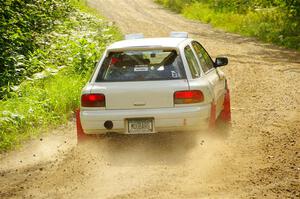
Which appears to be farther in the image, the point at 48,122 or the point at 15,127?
the point at 48,122

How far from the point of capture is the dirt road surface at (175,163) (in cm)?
648

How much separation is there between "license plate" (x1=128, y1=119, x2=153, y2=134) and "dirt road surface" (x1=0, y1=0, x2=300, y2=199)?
0.41 m

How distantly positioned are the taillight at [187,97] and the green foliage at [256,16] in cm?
1500

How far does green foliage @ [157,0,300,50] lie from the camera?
23719 mm

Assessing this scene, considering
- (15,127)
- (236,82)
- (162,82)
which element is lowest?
(236,82)

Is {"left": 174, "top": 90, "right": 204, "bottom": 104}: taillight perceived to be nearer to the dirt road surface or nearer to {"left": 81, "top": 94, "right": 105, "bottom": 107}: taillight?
the dirt road surface

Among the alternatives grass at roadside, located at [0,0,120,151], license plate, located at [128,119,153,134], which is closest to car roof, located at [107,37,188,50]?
license plate, located at [128,119,153,134]

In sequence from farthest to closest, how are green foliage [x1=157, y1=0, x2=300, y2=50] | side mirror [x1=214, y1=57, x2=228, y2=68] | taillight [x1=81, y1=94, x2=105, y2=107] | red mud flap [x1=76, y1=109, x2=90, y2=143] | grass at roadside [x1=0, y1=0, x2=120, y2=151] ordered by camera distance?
green foliage [x1=157, y1=0, x2=300, y2=50] < grass at roadside [x1=0, y1=0, x2=120, y2=151] < side mirror [x1=214, y1=57, x2=228, y2=68] < red mud flap [x1=76, y1=109, x2=90, y2=143] < taillight [x1=81, y1=94, x2=105, y2=107]

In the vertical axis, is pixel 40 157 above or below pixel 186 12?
above

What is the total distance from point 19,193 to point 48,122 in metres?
3.87

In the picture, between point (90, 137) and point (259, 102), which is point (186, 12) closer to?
point (259, 102)

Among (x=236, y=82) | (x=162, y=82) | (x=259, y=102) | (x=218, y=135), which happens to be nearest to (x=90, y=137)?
(x=162, y=82)

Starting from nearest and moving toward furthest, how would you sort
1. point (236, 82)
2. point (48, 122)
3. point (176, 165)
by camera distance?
point (176, 165)
point (48, 122)
point (236, 82)

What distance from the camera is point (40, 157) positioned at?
865 centimetres
